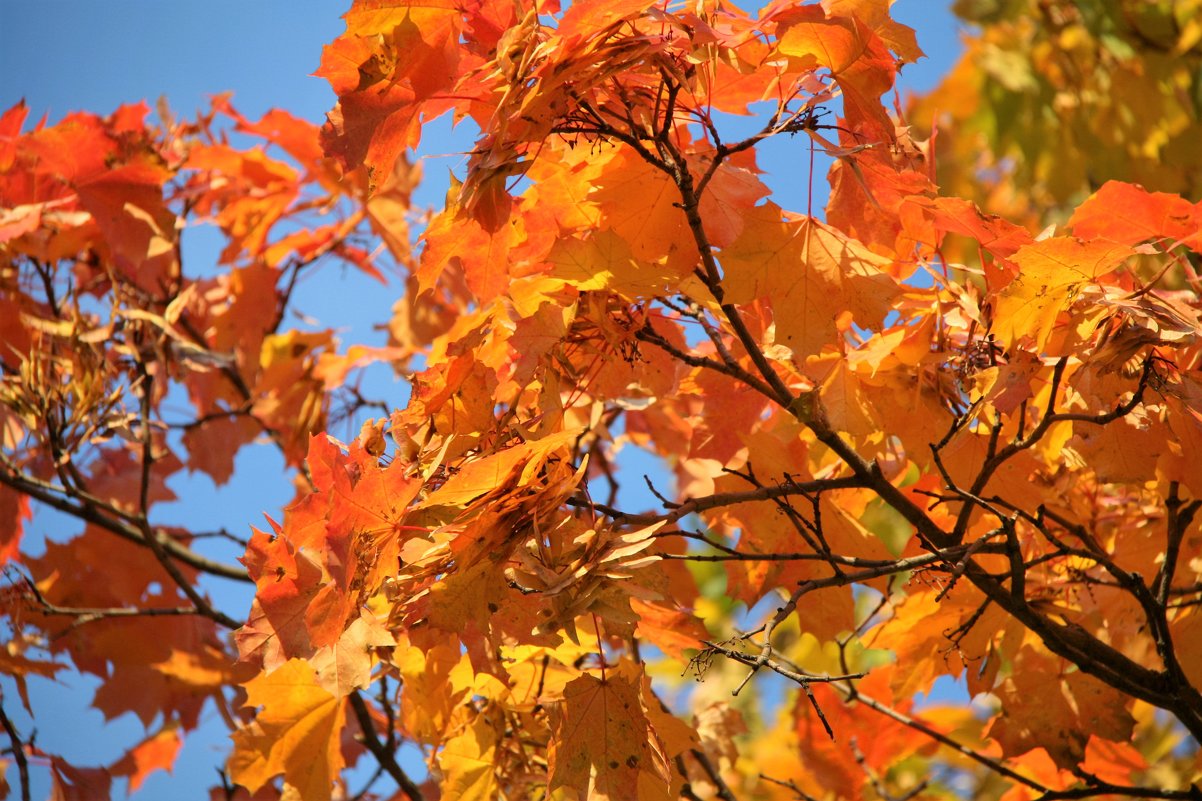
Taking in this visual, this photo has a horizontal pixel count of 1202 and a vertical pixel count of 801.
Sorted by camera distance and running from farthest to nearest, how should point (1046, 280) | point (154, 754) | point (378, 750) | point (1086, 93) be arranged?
point (1086, 93) → point (154, 754) → point (378, 750) → point (1046, 280)

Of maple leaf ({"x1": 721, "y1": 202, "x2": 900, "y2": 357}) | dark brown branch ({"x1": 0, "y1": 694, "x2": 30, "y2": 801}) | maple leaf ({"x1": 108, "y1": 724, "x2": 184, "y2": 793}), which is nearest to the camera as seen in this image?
maple leaf ({"x1": 721, "y1": 202, "x2": 900, "y2": 357})

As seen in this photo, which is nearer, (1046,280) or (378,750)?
(1046,280)

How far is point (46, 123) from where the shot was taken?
6.47 feet

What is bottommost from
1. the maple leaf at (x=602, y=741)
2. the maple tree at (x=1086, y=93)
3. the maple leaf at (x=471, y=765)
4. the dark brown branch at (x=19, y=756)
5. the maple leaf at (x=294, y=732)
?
the maple leaf at (x=602, y=741)

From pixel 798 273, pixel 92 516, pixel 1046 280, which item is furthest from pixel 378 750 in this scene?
pixel 1046 280

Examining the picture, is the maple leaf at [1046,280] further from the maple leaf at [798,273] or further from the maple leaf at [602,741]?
the maple leaf at [602,741]

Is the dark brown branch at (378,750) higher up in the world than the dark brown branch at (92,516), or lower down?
lower down

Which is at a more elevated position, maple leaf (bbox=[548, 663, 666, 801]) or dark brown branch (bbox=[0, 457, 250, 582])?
dark brown branch (bbox=[0, 457, 250, 582])

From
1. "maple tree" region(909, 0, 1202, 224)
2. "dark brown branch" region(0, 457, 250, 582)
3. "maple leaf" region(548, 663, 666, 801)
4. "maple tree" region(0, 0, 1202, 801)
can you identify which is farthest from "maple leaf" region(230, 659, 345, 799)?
"maple tree" region(909, 0, 1202, 224)

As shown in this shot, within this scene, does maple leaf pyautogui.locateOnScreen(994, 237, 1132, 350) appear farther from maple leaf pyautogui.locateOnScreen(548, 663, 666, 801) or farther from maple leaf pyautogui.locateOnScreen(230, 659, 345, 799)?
maple leaf pyautogui.locateOnScreen(230, 659, 345, 799)

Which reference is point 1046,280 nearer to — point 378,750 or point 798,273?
point 798,273

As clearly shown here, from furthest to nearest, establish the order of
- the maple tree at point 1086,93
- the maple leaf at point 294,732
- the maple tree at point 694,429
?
the maple tree at point 1086,93
the maple leaf at point 294,732
the maple tree at point 694,429

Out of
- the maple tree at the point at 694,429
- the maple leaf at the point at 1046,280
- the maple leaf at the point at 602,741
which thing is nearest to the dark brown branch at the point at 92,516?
the maple tree at the point at 694,429

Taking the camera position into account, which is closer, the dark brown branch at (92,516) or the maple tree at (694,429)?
the maple tree at (694,429)
